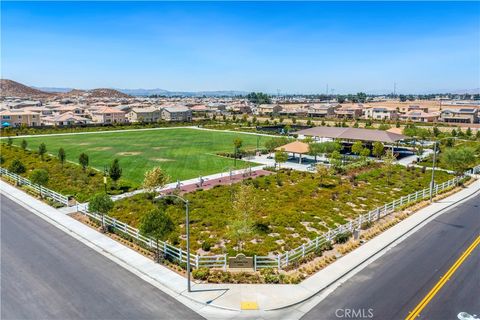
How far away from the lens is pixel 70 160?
59438 mm

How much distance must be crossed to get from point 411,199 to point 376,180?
8795 millimetres

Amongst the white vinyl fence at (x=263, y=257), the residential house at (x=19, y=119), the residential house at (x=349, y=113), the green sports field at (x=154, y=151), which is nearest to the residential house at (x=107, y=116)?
the residential house at (x=19, y=119)

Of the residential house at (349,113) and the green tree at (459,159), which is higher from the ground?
the residential house at (349,113)

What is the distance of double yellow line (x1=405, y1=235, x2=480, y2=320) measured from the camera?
58.5ft

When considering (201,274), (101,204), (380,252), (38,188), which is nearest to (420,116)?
(380,252)

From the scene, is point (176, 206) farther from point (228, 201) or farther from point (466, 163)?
point (466, 163)

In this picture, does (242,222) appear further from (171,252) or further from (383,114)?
(383,114)

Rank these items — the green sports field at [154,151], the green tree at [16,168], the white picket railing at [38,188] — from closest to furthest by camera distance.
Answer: the white picket railing at [38,188] → the green tree at [16,168] → the green sports field at [154,151]

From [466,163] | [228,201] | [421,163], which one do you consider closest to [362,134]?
[421,163]

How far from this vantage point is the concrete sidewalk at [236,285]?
1848cm

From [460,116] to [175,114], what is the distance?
108974 millimetres

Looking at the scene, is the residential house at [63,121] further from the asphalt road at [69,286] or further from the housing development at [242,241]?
the asphalt road at [69,286]

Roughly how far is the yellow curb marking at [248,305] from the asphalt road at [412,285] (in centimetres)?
291

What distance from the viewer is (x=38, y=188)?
40.8 meters
